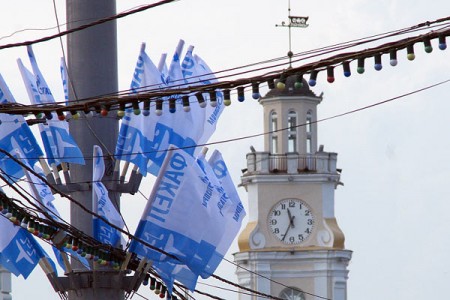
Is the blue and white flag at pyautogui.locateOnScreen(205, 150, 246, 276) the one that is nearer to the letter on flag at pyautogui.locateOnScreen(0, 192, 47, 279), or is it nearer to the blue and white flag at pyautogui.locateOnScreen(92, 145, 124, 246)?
the blue and white flag at pyautogui.locateOnScreen(92, 145, 124, 246)

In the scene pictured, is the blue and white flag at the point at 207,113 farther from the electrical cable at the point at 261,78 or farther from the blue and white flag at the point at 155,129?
the electrical cable at the point at 261,78

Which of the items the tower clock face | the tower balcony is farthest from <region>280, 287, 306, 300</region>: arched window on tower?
the tower balcony

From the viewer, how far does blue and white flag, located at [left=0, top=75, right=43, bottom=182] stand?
26028 millimetres

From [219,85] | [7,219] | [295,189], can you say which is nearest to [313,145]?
[295,189]

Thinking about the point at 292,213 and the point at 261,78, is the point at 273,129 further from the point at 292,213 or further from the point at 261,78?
the point at 261,78

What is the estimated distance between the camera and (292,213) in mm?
80312

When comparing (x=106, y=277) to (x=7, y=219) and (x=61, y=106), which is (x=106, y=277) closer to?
(x=7, y=219)

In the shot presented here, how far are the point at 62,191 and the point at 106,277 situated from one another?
3.78ft

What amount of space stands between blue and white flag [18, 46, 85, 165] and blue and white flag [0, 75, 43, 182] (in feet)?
0.73

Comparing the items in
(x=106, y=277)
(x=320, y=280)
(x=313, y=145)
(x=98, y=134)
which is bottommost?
(x=106, y=277)

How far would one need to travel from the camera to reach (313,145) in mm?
80938

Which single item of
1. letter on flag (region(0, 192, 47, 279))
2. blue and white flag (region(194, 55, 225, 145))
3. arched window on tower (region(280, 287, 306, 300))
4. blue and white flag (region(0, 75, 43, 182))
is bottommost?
letter on flag (region(0, 192, 47, 279))

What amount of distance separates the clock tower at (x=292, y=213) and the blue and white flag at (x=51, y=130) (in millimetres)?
50857

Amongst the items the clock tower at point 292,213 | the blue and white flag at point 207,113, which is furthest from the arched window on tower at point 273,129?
the blue and white flag at point 207,113
